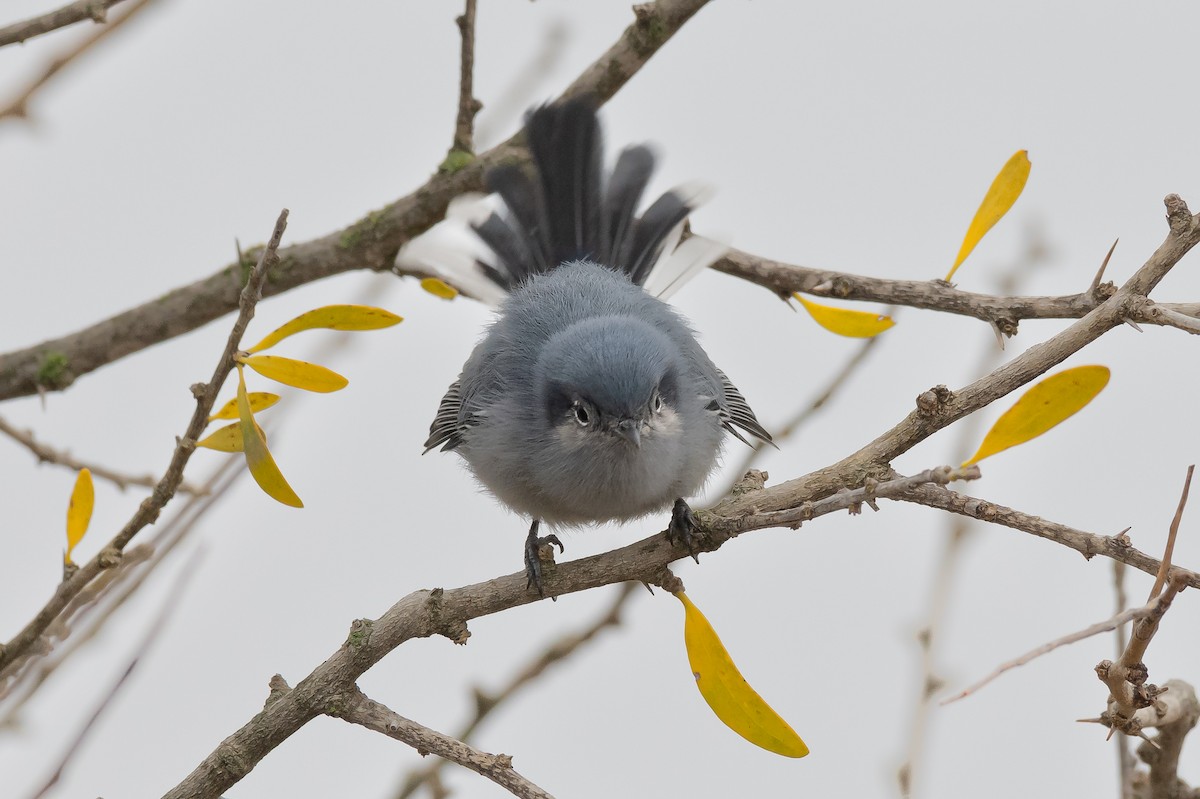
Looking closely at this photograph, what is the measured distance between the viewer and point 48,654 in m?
1.77

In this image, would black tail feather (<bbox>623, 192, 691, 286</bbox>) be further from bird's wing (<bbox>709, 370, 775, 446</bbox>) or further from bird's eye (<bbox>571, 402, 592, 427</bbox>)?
bird's eye (<bbox>571, 402, 592, 427</bbox>)

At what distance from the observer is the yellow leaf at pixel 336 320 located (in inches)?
71.0

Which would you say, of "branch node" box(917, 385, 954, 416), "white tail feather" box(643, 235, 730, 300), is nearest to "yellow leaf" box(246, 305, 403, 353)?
"branch node" box(917, 385, 954, 416)

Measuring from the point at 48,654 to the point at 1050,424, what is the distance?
56.3 inches

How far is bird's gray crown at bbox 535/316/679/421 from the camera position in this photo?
2258 millimetres

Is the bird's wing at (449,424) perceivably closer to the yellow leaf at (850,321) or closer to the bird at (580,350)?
the bird at (580,350)

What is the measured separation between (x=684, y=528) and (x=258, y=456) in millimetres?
747

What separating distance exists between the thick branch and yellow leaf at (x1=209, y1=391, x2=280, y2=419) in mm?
883

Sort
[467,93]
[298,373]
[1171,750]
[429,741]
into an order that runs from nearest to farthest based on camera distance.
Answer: [429,741], [298,373], [1171,750], [467,93]

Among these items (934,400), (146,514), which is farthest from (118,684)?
(934,400)

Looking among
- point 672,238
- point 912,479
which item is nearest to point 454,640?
point 912,479

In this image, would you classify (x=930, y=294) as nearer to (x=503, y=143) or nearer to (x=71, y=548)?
(x=503, y=143)

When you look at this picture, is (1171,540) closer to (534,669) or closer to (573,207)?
(534,669)

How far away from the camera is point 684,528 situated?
6.92ft
